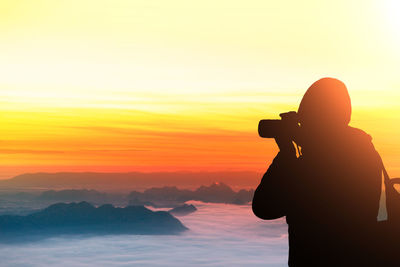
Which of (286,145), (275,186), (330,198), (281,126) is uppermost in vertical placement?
(281,126)

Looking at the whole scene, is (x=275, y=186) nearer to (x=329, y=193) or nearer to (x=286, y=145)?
(x=286, y=145)

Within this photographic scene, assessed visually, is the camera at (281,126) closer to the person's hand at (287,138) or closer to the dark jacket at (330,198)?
the person's hand at (287,138)

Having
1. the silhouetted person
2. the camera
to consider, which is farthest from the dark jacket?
the camera

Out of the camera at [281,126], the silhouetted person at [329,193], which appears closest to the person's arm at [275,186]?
the silhouetted person at [329,193]

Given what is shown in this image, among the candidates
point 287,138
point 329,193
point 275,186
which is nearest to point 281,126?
point 287,138

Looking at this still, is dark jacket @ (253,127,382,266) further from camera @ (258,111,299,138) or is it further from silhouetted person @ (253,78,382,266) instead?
camera @ (258,111,299,138)

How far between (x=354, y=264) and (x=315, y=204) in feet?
2.72

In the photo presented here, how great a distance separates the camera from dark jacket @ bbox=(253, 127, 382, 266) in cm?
674

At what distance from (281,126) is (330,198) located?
1024 mm

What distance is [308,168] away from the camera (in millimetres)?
6824

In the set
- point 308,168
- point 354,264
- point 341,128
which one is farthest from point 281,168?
point 354,264

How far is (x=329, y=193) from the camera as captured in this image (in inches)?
266

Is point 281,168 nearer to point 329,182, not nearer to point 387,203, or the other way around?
point 329,182

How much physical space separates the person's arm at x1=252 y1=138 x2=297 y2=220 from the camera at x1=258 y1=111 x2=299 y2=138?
161 mm
